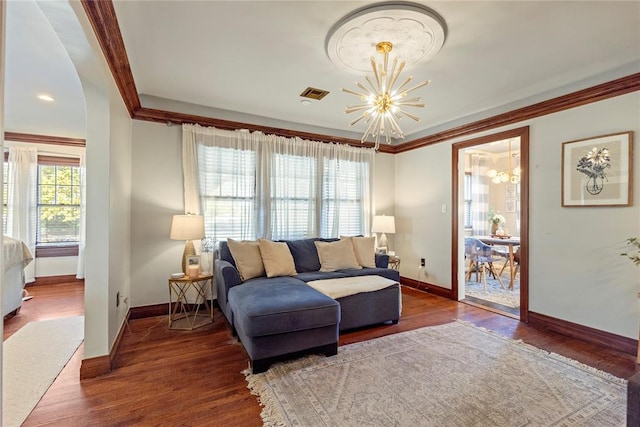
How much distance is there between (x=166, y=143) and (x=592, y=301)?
491cm

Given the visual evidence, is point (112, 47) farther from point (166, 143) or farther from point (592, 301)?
point (592, 301)

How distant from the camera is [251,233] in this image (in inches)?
163

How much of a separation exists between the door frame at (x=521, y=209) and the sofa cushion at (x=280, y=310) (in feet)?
7.80

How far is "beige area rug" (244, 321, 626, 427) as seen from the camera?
6.00ft

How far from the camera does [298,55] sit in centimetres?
263

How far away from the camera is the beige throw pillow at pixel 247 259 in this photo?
3.36m

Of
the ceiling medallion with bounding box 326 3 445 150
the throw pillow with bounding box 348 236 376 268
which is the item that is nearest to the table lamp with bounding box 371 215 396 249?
the throw pillow with bounding box 348 236 376 268

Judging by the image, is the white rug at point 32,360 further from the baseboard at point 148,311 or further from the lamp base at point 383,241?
the lamp base at point 383,241

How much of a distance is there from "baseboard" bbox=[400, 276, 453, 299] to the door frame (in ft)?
0.35

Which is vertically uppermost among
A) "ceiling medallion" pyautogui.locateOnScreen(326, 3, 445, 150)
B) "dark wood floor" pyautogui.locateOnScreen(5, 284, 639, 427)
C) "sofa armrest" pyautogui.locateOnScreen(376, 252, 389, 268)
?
"ceiling medallion" pyautogui.locateOnScreen(326, 3, 445, 150)

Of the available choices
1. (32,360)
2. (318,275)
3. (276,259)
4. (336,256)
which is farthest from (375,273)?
(32,360)

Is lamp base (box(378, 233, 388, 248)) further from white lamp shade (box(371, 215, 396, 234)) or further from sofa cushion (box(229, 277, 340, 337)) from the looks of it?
sofa cushion (box(229, 277, 340, 337))

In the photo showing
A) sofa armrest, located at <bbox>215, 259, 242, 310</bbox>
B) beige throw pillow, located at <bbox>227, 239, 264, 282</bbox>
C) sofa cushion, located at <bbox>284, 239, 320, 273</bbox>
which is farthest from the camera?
sofa cushion, located at <bbox>284, 239, 320, 273</bbox>

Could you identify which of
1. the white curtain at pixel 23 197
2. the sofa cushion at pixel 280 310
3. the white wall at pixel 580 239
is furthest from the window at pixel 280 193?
the white curtain at pixel 23 197
